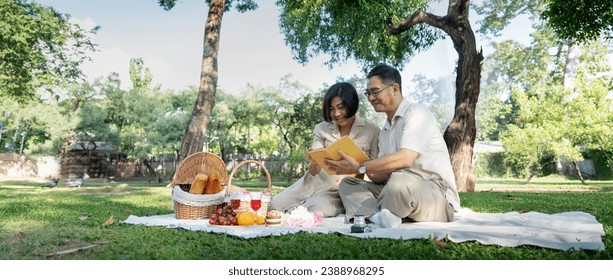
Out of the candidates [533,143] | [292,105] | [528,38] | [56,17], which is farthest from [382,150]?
[528,38]

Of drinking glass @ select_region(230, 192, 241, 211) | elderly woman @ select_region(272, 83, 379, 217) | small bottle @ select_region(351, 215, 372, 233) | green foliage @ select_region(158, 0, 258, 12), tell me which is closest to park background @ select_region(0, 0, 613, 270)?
→ green foliage @ select_region(158, 0, 258, 12)

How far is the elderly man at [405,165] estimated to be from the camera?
3029mm

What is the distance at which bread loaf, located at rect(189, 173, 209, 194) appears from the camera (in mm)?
3787

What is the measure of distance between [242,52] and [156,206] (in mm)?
15945

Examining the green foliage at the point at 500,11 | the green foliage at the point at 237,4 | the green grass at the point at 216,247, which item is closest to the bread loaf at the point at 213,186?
the green grass at the point at 216,247

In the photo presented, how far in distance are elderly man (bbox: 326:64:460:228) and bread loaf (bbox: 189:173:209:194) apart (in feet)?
3.81

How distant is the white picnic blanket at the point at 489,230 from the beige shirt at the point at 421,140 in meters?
0.34

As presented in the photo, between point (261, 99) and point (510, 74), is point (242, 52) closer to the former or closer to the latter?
point (261, 99)

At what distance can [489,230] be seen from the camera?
262cm

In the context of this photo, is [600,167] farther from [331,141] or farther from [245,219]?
[245,219]

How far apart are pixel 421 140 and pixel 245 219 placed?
1.29 m

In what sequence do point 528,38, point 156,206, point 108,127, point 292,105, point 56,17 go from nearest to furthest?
1. point 156,206
2. point 56,17
3. point 108,127
4. point 292,105
5. point 528,38

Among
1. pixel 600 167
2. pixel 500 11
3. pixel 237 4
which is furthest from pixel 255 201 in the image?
pixel 600 167

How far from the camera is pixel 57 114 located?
15.4 m
